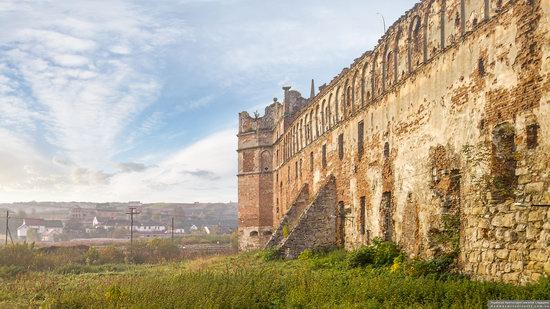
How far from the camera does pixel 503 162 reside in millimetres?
11055

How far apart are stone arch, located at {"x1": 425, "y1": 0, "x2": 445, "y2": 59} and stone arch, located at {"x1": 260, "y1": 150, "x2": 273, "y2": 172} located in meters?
23.5

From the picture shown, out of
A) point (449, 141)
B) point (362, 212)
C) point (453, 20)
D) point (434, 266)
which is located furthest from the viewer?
point (362, 212)

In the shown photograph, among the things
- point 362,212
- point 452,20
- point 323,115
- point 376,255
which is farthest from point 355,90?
point 452,20

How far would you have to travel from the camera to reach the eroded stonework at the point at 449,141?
1022 centimetres

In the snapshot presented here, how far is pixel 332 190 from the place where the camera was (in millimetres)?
23062

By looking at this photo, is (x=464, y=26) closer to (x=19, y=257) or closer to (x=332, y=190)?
(x=332, y=190)

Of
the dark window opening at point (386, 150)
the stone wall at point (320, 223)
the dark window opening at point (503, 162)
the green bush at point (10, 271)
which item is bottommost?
the green bush at point (10, 271)

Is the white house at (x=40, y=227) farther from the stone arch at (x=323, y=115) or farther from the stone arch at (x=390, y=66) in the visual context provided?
the stone arch at (x=390, y=66)

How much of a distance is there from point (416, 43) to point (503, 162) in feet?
19.4

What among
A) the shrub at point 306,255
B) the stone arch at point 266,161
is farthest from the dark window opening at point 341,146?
the stone arch at point 266,161

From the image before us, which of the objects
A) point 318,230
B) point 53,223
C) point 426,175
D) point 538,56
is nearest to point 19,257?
point 318,230

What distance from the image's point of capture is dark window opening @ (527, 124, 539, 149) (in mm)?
10062

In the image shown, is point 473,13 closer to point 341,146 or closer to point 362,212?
point 362,212

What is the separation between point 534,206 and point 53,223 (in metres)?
121
